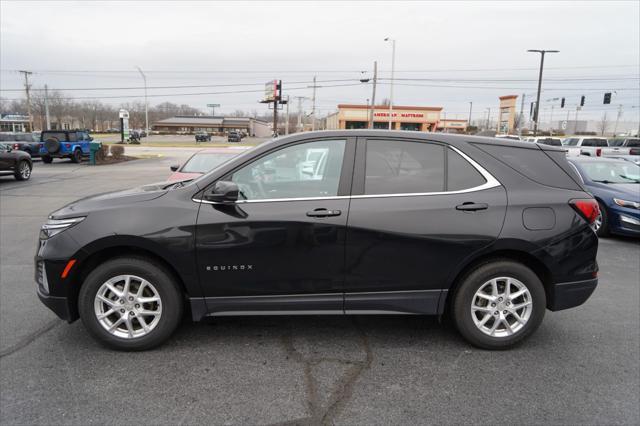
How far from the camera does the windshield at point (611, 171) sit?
8.59 m

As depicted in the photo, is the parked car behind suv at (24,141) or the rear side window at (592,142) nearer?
the parked car behind suv at (24,141)

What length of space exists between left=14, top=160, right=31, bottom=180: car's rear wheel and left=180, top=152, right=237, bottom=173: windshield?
1077cm

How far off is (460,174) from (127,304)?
112 inches

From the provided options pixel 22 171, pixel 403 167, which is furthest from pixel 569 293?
pixel 22 171

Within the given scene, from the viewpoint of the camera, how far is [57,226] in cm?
339

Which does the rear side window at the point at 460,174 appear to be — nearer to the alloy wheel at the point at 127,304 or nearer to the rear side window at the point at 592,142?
the alloy wheel at the point at 127,304

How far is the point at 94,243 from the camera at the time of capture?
327cm

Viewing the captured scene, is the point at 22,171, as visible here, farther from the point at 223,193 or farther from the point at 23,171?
the point at 223,193

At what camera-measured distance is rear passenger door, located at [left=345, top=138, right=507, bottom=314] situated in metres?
3.34

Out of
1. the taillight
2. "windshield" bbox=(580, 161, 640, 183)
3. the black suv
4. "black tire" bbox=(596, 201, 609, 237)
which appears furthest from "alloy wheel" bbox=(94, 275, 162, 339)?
"windshield" bbox=(580, 161, 640, 183)

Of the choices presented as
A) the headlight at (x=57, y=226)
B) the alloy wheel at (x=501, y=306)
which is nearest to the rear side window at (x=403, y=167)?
the alloy wheel at (x=501, y=306)

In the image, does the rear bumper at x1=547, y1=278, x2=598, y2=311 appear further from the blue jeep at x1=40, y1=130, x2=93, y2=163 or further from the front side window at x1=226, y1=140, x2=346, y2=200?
the blue jeep at x1=40, y1=130, x2=93, y2=163

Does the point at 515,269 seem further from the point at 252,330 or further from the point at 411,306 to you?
the point at 252,330

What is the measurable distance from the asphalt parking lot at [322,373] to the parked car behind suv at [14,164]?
538 inches
